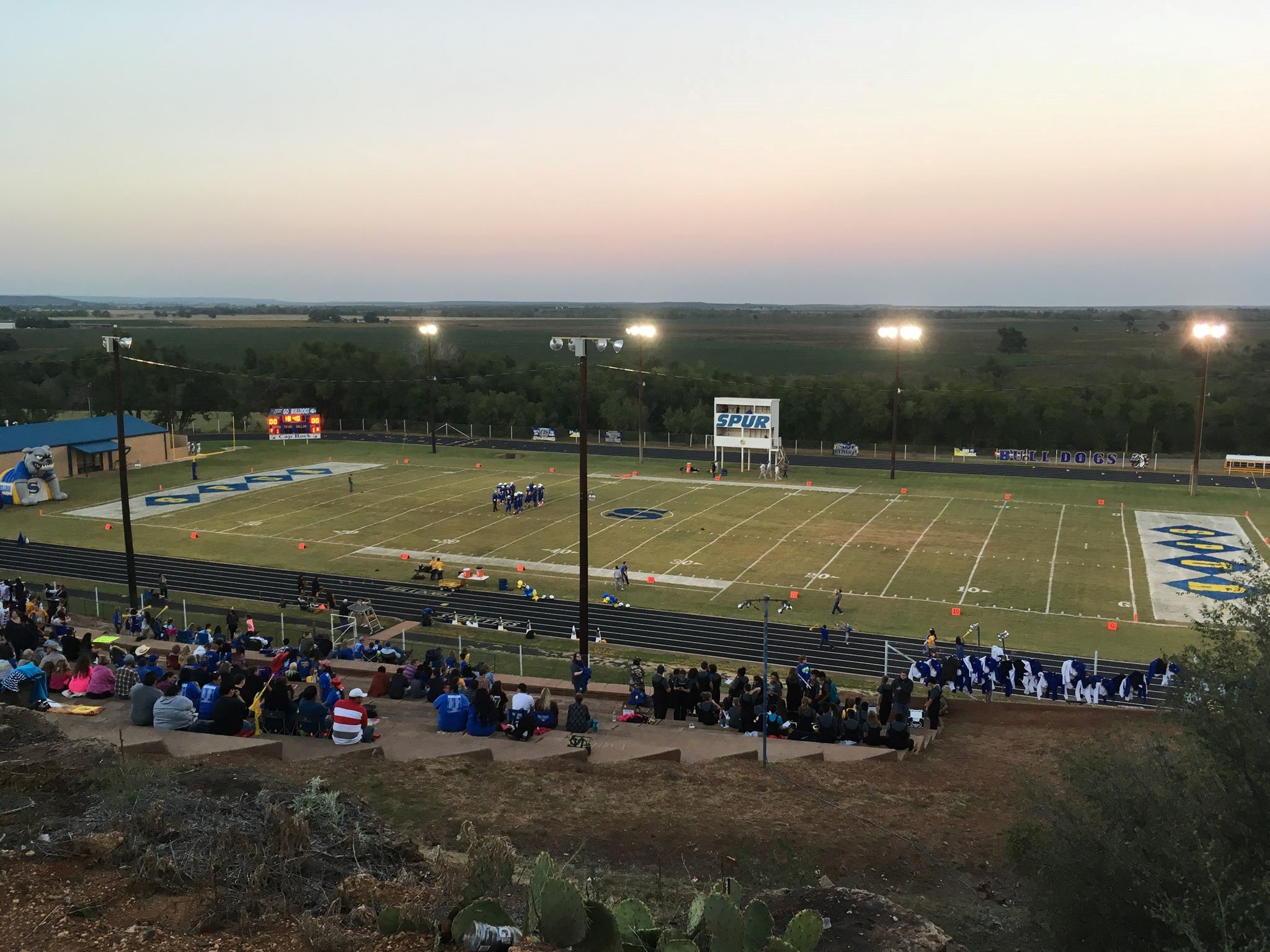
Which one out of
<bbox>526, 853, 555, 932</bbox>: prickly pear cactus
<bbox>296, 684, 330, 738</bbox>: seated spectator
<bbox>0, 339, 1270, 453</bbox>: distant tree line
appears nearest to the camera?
<bbox>526, 853, 555, 932</bbox>: prickly pear cactus

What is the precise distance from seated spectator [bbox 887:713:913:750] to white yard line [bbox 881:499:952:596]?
17044 mm

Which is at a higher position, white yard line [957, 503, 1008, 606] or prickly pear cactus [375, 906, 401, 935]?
prickly pear cactus [375, 906, 401, 935]

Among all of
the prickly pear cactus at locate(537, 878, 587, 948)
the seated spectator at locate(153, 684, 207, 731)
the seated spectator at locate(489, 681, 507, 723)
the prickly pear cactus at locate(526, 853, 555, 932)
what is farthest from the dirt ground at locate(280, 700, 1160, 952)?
the prickly pear cactus at locate(537, 878, 587, 948)

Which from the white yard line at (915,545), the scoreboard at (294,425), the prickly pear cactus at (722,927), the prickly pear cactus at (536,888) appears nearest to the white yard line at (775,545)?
the white yard line at (915,545)

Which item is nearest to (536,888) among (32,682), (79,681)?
(32,682)

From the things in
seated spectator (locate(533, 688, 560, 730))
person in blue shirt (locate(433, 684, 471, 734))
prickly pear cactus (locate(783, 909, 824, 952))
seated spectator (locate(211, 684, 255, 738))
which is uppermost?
prickly pear cactus (locate(783, 909, 824, 952))

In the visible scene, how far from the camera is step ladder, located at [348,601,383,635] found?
27.2 m

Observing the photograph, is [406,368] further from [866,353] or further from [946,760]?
[866,353]

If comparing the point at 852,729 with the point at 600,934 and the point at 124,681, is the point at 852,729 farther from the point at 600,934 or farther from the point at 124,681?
the point at 124,681

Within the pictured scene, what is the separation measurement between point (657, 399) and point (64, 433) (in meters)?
43.4

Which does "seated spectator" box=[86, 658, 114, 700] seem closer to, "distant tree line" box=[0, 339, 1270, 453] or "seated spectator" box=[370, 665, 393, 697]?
"seated spectator" box=[370, 665, 393, 697]

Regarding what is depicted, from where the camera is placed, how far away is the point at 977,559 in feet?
119

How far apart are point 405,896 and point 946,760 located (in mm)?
10436

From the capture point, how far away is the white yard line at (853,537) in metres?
35.6
